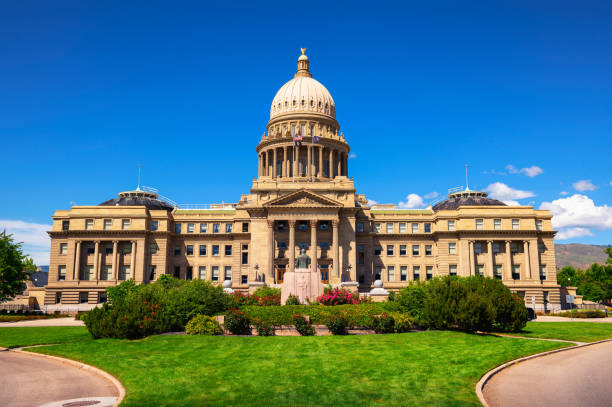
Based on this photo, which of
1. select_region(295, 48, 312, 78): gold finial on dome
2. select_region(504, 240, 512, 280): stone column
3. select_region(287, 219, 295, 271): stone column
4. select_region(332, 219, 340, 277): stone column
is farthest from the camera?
select_region(295, 48, 312, 78): gold finial on dome

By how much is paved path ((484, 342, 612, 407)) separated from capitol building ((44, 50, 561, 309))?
48.0 m

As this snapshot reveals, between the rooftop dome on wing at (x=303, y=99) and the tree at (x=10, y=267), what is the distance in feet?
183

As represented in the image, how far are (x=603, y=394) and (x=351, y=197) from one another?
199ft

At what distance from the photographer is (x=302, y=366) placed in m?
22.5

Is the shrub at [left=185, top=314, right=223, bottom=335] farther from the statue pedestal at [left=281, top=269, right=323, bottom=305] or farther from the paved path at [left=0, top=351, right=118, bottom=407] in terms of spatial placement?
the statue pedestal at [left=281, top=269, right=323, bottom=305]

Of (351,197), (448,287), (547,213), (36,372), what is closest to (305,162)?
(351,197)

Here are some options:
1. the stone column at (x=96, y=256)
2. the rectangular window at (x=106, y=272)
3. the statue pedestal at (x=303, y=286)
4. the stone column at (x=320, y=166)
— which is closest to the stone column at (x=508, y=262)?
the stone column at (x=320, y=166)

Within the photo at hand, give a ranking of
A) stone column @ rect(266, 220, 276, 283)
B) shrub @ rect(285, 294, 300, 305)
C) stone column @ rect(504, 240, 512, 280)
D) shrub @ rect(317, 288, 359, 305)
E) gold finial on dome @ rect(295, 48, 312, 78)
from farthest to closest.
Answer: gold finial on dome @ rect(295, 48, 312, 78) < stone column @ rect(504, 240, 512, 280) < stone column @ rect(266, 220, 276, 283) < shrub @ rect(285, 294, 300, 305) < shrub @ rect(317, 288, 359, 305)

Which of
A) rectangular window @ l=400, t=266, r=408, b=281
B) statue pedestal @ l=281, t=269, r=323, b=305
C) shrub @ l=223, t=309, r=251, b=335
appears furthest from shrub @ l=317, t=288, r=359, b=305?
rectangular window @ l=400, t=266, r=408, b=281

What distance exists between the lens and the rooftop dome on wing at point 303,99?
331 feet

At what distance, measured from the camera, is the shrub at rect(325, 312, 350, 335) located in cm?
3278

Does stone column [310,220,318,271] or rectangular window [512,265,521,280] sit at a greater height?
stone column [310,220,318,271]

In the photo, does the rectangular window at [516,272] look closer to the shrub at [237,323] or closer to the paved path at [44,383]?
the shrub at [237,323]

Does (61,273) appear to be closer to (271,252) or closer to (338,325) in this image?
(271,252)
